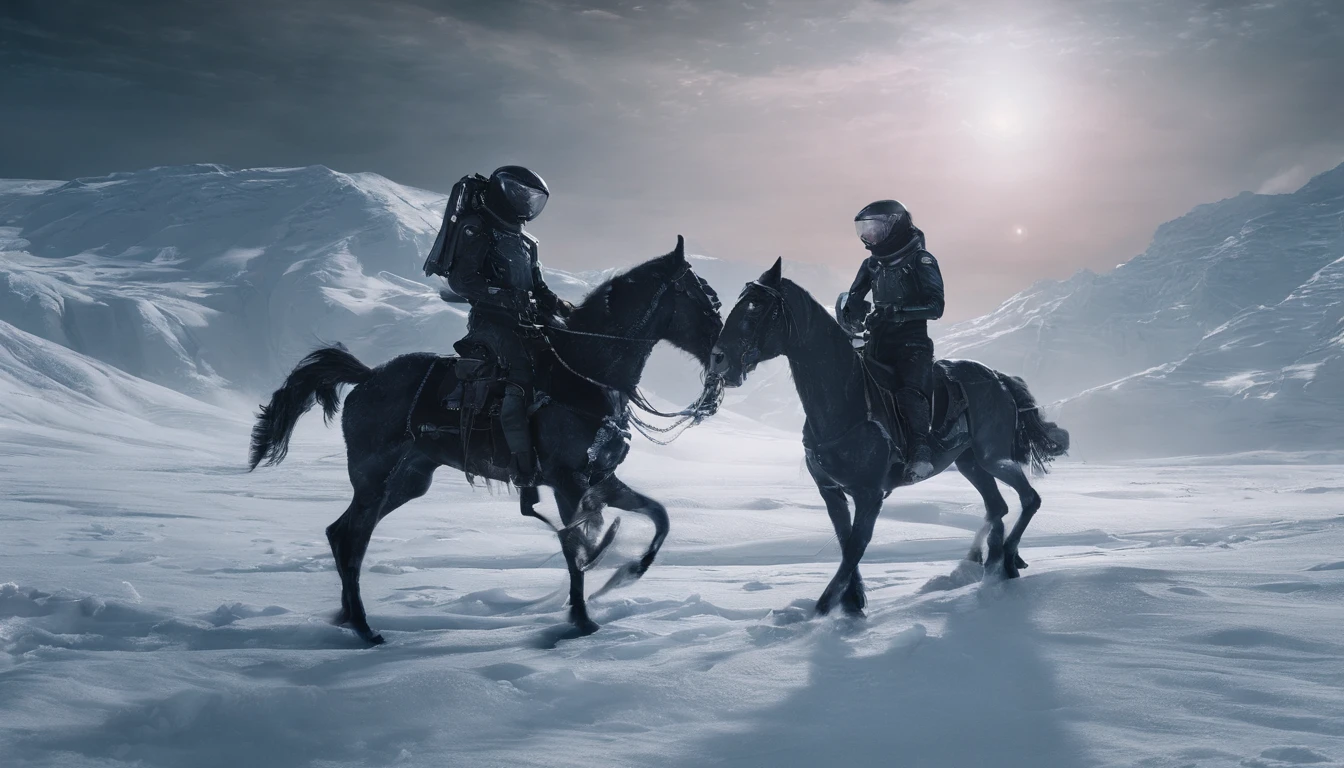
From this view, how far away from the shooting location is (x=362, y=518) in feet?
21.7

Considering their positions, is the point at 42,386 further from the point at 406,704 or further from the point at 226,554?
the point at 406,704

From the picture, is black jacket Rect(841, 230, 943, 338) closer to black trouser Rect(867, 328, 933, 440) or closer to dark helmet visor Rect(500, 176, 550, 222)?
black trouser Rect(867, 328, 933, 440)

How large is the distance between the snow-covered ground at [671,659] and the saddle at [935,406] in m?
1.31

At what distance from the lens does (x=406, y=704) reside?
13.8 ft

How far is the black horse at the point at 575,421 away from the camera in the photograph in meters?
6.43

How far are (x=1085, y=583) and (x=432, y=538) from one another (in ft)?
30.3

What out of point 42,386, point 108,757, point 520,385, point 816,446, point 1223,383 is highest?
point 1223,383

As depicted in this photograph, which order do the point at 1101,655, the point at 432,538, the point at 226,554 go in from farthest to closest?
the point at 432,538 → the point at 226,554 → the point at 1101,655

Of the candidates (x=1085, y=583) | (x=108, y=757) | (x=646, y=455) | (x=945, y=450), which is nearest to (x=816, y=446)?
(x=945, y=450)

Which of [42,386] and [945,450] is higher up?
[42,386]

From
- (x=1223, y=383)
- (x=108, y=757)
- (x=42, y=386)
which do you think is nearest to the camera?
(x=108, y=757)

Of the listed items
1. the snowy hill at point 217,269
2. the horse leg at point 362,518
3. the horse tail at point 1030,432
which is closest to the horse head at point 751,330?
the horse leg at point 362,518

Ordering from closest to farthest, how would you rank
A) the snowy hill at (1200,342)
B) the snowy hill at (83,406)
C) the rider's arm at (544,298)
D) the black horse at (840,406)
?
the black horse at (840,406) → the rider's arm at (544,298) → the snowy hill at (83,406) → the snowy hill at (1200,342)

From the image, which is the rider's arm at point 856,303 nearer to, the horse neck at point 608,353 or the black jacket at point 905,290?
the black jacket at point 905,290
